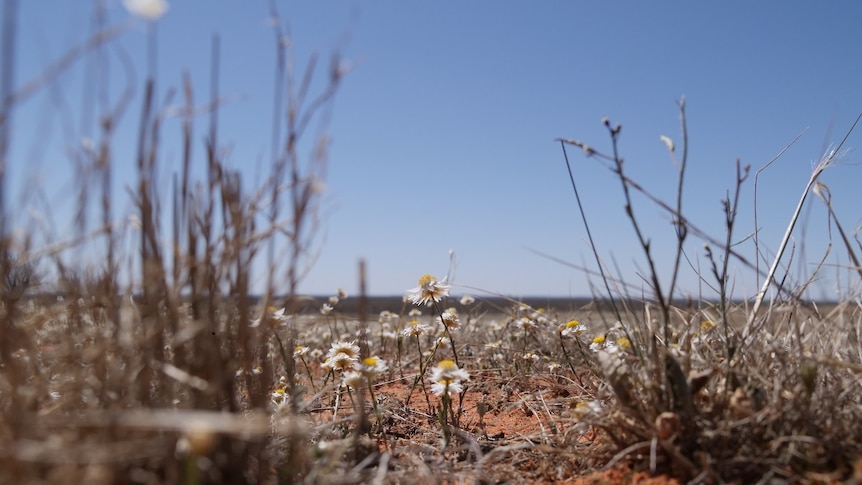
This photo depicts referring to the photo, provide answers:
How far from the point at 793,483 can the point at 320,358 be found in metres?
3.76

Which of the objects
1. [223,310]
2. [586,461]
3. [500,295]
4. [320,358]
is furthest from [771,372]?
[320,358]

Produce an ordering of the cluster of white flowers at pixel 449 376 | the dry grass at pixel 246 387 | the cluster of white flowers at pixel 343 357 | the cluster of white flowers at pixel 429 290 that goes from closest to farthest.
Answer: the dry grass at pixel 246 387
the cluster of white flowers at pixel 449 376
the cluster of white flowers at pixel 343 357
the cluster of white flowers at pixel 429 290

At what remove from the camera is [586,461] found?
6.53 ft

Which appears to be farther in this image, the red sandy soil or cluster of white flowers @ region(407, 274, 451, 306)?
cluster of white flowers @ region(407, 274, 451, 306)

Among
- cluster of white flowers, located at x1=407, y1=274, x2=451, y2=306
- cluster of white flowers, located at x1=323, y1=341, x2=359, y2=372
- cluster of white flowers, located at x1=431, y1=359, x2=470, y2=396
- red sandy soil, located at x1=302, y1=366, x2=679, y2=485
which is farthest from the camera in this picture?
cluster of white flowers, located at x1=407, y1=274, x2=451, y2=306

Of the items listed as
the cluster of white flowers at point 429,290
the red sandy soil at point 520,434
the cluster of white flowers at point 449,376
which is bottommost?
the red sandy soil at point 520,434

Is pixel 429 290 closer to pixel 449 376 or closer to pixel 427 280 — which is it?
pixel 427 280

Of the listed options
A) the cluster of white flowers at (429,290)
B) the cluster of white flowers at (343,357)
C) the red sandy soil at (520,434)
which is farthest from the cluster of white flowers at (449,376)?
the cluster of white flowers at (429,290)

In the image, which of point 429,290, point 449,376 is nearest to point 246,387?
point 449,376

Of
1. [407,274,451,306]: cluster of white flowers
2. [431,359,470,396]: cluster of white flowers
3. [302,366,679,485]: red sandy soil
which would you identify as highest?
[407,274,451,306]: cluster of white flowers

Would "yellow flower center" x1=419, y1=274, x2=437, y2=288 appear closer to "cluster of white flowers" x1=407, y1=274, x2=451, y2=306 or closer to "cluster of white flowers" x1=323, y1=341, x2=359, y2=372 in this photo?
"cluster of white flowers" x1=407, y1=274, x2=451, y2=306

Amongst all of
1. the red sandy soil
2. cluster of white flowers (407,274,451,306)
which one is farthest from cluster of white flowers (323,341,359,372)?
cluster of white flowers (407,274,451,306)

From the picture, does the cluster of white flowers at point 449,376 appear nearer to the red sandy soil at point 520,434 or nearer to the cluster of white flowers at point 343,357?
the red sandy soil at point 520,434

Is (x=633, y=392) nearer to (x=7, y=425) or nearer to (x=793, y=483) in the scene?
(x=793, y=483)
